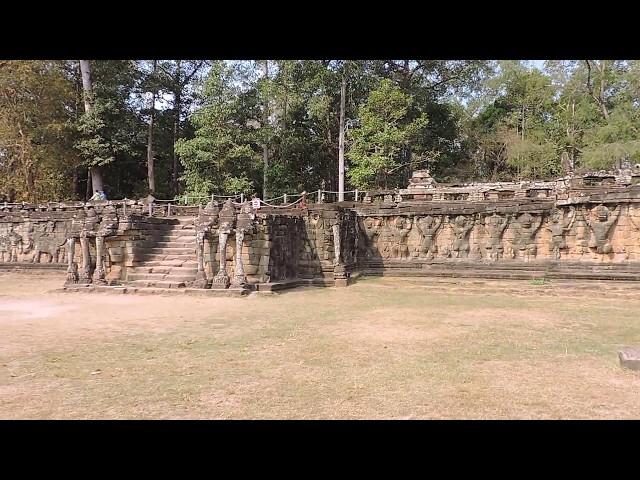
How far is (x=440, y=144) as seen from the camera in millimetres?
29547

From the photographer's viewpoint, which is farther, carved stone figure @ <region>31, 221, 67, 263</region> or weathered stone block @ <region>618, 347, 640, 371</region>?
carved stone figure @ <region>31, 221, 67, 263</region>

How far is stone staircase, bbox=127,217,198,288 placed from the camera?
12.8 meters

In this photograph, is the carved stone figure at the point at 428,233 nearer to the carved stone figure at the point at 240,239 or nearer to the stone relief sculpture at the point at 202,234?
the carved stone figure at the point at 240,239

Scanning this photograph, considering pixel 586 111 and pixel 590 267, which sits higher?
pixel 586 111

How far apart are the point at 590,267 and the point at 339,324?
8910mm

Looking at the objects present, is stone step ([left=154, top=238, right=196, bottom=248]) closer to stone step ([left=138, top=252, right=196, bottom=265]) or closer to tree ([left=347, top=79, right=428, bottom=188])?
stone step ([left=138, top=252, right=196, bottom=265])

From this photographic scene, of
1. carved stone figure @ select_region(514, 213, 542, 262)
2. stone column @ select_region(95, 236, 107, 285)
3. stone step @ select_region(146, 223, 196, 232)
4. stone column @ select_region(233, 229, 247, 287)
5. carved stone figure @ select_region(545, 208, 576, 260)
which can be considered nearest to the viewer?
stone column @ select_region(233, 229, 247, 287)

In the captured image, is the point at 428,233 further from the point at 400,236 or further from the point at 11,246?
the point at 11,246

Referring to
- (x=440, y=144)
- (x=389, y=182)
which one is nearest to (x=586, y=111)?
(x=440, y=144)

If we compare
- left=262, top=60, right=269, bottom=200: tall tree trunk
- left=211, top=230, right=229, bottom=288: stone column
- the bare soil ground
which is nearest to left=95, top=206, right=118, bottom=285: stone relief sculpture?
the bare soil ground

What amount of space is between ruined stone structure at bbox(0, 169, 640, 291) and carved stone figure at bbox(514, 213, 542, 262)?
0.03 meters

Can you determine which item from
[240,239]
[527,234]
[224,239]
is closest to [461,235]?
[527,234]

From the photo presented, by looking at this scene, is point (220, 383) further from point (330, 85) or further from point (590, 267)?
point (330, 85)

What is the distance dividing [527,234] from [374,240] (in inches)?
198
